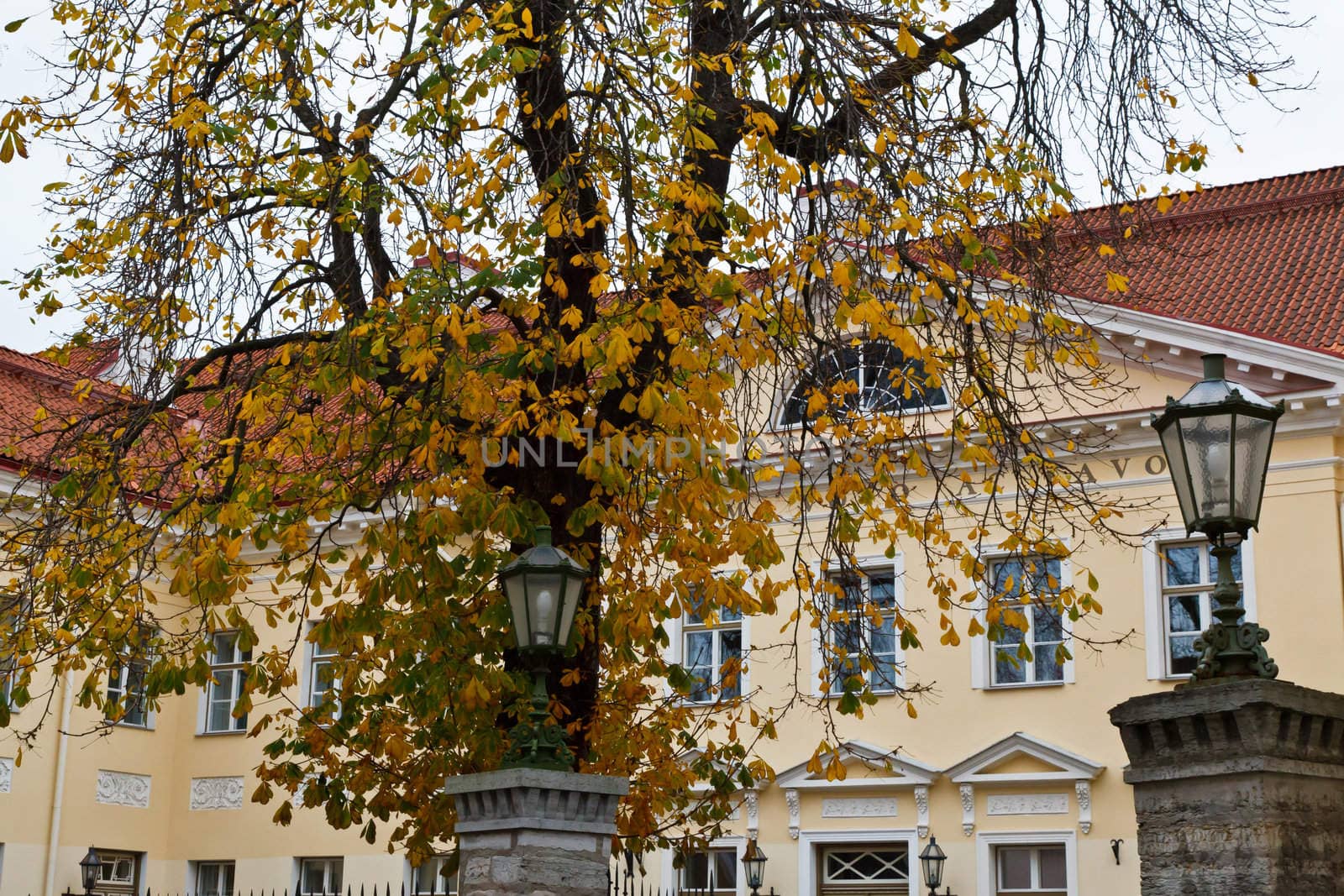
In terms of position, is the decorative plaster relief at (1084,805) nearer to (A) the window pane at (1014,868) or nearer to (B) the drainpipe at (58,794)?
(A) the window pane at (1014,868)

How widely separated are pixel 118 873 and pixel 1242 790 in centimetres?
2235

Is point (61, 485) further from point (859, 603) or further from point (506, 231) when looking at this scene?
point (859, 603)

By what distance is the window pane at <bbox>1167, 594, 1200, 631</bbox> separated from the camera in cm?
2027

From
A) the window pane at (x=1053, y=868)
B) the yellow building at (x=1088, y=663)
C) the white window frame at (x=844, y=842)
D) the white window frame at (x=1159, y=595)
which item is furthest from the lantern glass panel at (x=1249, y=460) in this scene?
the white window frame at (x=844, y=842)

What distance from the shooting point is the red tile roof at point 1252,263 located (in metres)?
20.5

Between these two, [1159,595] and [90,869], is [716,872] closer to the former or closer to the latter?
[1159,595]

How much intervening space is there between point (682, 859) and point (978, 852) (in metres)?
9.38

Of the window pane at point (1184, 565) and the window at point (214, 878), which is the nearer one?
the window pane at point (1184, 565)

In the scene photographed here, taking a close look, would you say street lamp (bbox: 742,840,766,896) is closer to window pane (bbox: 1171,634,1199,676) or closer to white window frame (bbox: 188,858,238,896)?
window pane (bbox: 1171,634,1199,676)

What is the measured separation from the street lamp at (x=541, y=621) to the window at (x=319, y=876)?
56.1 ft

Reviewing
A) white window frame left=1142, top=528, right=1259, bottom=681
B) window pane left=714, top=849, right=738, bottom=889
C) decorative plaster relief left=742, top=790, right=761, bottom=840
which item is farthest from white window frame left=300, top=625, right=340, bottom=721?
white window frame left=1142, top=528, right=1259, bottom=681

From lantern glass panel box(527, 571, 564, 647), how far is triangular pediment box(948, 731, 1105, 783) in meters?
12.6

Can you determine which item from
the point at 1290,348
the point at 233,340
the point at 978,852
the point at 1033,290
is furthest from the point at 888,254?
the point at 978,852

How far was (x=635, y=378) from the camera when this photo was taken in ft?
34.7
